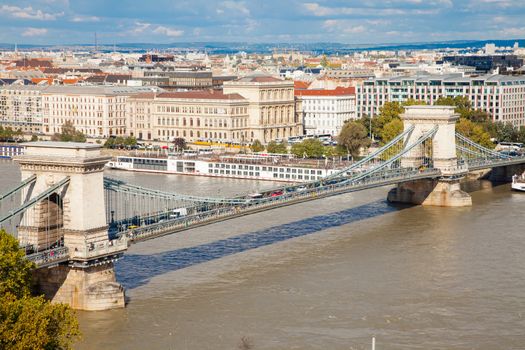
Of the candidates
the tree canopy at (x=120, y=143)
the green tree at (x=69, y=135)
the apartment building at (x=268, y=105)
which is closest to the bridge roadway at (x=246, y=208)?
the apartment building at (x=268, y=105)

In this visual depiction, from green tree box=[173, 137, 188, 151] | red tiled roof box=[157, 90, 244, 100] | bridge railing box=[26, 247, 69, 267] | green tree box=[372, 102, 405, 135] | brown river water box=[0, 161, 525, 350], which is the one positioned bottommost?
brown river water box=[0, 161, 525, 350]

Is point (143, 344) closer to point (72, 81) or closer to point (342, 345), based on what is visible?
point (342, 345)

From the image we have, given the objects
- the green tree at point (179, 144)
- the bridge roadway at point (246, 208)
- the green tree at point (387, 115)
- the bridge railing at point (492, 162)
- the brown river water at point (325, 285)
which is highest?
the green tree at point (387, 115)

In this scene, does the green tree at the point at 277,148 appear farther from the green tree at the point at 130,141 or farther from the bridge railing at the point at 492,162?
the bridge railing at the point at 492,162

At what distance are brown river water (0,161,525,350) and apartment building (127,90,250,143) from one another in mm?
27547

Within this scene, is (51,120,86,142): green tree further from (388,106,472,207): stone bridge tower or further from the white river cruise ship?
(388,106,472,207): stone bridge tower

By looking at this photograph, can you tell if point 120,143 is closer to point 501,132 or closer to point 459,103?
point 459,103

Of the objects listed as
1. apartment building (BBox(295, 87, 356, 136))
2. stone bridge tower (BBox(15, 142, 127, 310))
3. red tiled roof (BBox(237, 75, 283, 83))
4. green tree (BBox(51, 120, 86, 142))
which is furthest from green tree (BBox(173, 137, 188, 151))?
stone bridge tower (BBox(15, 142, 127, 310))

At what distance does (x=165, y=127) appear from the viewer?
70.6 meters

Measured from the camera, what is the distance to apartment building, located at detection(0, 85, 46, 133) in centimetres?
7725

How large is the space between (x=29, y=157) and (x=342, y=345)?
27.9 ft

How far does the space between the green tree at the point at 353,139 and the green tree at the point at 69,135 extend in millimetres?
16188

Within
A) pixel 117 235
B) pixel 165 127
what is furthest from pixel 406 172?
pixel 165 127

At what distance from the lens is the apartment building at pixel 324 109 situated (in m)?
74.6
